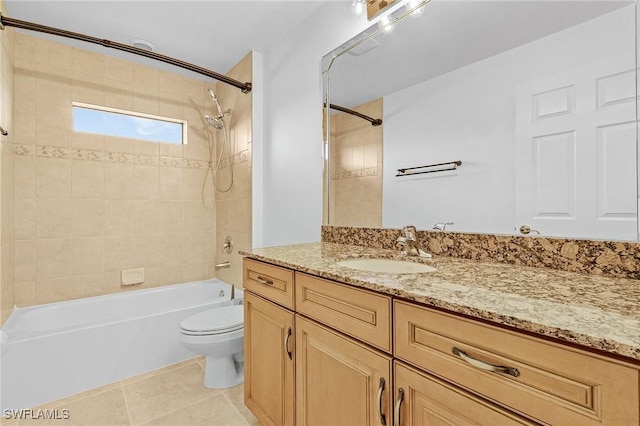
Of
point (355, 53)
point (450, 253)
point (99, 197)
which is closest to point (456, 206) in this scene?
point (450, 253)

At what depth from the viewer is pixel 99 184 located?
→ 100 inches

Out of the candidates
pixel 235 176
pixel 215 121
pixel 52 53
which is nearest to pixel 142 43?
pixel 52 53

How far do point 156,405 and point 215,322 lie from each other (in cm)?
53

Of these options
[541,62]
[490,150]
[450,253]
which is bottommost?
[450,253]

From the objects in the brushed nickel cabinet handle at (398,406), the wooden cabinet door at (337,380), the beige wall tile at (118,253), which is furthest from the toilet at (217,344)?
the brushed nickel cabinet handle at (398,406)

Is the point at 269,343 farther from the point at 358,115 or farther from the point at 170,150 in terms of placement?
the point at 170,150

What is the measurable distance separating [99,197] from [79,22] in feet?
4.30

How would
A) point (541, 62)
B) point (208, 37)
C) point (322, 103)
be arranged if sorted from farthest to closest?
point (208, 37) < point (322, 103) < point (541, 62)

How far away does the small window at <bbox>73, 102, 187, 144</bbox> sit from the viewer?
2.49 metres

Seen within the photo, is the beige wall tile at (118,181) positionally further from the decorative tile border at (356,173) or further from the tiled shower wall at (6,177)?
the decorative tile border at (356,173)

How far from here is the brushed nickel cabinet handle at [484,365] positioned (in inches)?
22.8

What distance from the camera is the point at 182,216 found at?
9.77 ft

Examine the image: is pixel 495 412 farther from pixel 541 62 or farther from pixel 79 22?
pixel 79 22

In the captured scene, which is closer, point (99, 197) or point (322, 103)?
point (322, 103)
